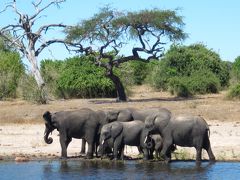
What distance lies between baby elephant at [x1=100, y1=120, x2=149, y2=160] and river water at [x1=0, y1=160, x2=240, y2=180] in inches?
19.1

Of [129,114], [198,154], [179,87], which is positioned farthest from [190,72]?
[198,154]

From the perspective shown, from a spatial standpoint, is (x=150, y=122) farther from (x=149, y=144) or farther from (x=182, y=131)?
(x=182, y=131)

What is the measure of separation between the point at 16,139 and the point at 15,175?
8390 millimetres

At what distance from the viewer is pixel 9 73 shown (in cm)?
5084

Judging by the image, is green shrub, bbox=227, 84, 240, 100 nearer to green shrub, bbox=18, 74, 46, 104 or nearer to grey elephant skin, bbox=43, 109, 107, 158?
green shrub, bbox=18, 74, 46, 104

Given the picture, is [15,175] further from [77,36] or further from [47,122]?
[77,36]

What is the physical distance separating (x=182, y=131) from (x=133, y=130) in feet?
4.72

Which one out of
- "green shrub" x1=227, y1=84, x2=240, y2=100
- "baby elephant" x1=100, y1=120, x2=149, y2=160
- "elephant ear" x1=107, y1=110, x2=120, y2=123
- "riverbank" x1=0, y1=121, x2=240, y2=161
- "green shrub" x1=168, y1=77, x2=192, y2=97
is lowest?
"riverbank" x1=0, y1=121, x2=240, y2=161

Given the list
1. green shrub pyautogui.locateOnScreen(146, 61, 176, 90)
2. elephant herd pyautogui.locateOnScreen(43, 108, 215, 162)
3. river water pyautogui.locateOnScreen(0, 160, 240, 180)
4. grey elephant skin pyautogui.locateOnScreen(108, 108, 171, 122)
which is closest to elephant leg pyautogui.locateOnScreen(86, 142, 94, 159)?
elephant herd pyautogui.locateOnScreen(43, 108, 215, 162)

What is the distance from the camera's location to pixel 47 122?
1988 centimetres

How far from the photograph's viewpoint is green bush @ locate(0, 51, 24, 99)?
48.9m

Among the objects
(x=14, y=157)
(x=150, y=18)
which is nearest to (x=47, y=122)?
(x=14, y=157)

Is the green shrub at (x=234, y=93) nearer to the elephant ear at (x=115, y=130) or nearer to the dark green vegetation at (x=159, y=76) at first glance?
the dark green vegetation at (x=159, y=76)

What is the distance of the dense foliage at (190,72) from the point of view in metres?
47.4
